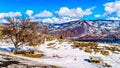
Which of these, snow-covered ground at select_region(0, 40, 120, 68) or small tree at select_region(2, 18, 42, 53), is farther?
small tree at select_region(2, 18, 42, 53)

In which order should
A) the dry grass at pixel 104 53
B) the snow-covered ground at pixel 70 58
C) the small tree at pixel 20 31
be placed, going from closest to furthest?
the snow-covered ground at pixel 70 58
the dry grass at pixel 104 53
the small tree at pixel 20 31

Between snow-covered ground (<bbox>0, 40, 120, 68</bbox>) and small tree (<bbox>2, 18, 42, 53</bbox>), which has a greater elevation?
small tree (<bbox>2, 18, 42, 53</bbox>)

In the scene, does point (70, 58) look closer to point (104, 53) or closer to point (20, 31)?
point (104, 53)

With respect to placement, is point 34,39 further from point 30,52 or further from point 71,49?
point 71,49

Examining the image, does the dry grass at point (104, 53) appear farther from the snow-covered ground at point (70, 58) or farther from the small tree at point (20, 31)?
the small tree at point (20, 31)

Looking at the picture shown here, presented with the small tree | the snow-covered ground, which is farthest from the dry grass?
the small tree

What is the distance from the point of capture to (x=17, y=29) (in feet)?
225

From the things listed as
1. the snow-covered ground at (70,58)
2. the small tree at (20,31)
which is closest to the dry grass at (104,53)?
the snow-covered ground at (70,58)

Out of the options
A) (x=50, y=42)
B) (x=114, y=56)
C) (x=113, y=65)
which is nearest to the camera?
(x=113, y=65)

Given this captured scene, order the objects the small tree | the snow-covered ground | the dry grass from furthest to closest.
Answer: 1. the small tree
2. the dry grass
3. the snow-covered ground

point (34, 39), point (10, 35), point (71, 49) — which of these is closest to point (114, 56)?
point (71, 49)

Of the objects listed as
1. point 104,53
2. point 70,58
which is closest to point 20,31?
point 70,58

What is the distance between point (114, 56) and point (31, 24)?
74.7 ft

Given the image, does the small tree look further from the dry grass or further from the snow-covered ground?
the dry grass
